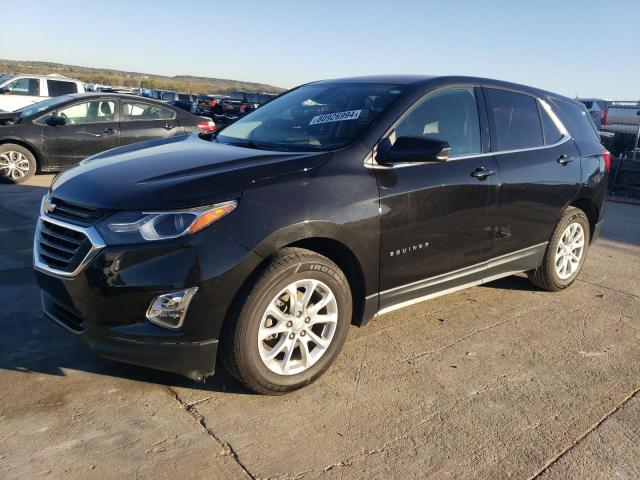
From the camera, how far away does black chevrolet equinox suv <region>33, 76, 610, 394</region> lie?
2.79m

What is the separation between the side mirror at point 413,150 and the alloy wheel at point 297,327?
0.87 meters


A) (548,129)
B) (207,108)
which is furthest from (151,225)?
(207,108)

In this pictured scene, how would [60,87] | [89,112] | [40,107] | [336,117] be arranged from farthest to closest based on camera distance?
[60,87] < [89,112] < [40,107] < [336,117]

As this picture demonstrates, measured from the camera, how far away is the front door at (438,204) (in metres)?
3.48

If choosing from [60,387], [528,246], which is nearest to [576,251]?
[528,246]

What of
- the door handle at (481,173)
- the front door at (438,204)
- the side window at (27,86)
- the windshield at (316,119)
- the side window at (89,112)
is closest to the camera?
the front door at (438,204)

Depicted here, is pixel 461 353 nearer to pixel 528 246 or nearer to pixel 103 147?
pixel 528 246

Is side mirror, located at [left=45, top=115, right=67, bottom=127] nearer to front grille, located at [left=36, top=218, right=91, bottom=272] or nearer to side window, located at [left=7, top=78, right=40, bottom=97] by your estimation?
side window, located at [left=7, top=78, right=40, bottom=97]

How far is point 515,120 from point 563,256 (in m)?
1.36

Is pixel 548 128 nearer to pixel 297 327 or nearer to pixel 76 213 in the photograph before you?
pixel 297 327

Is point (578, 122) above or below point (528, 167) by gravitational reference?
above

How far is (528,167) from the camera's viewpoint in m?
4.36

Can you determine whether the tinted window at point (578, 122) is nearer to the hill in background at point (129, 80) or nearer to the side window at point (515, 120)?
the side window at point (515, 120)

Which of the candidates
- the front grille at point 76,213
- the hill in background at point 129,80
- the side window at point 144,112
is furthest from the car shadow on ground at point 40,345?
the hill in background at point 129,80
